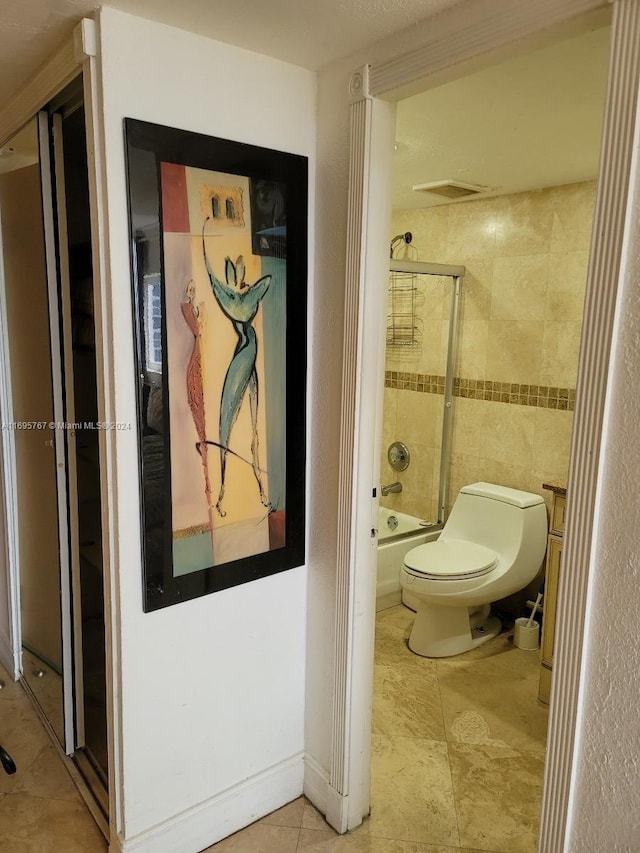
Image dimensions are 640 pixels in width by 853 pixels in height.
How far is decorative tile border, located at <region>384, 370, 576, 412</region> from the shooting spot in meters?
3.05

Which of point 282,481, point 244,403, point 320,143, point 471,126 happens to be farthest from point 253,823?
point 471,126

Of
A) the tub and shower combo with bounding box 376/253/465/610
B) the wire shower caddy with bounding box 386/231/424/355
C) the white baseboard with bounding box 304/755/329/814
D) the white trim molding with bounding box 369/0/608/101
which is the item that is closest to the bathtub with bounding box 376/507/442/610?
the tub and shower combo with bounding box 376/253/465/610

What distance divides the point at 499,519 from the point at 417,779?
1.35 meters

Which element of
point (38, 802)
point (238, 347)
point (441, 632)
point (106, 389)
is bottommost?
point (38, 802)

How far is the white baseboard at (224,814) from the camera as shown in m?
1.81

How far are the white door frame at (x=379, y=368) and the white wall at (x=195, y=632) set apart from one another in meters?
0.19

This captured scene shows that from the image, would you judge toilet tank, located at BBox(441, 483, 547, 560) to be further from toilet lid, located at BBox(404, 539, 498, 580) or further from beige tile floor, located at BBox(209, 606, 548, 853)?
beige tile floor, located at BBox(209, 606, 548, 853)

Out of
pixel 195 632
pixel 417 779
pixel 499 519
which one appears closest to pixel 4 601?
pixel 195 632

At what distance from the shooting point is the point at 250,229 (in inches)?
69.4

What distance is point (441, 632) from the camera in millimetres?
3037

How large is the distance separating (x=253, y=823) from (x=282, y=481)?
42.9 inches

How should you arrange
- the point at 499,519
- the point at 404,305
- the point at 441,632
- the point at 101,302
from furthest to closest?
Answer: the point at 404,305
the point at 499,519
the point at 441,632
the point at 101,302

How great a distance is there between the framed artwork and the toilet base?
1.33 meters

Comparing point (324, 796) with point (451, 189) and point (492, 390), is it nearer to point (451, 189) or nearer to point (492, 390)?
point (492, 390)
